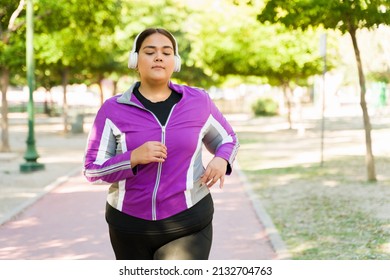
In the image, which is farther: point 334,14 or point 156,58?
point 334,14

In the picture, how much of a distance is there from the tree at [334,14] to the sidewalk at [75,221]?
303 cm

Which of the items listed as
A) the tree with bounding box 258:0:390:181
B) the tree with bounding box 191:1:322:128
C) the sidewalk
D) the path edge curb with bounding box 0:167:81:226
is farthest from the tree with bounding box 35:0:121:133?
the tree with bounding box 258:0:390:181

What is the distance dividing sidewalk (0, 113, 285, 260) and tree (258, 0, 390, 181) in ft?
9.94

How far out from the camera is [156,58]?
318 cm

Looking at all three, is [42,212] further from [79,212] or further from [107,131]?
[107,131]

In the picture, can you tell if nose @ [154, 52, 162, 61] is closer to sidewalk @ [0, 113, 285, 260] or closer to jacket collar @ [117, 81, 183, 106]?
jacket collar @ [117, 81, 183, 106]

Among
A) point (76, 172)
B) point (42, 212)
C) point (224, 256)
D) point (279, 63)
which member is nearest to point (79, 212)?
point (42, 212)

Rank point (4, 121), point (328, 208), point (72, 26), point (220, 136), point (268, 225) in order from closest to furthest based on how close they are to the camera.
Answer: point (220, 136) < point (268, 225) < point (328, 208) < point (4, 121) < point (72, 26)

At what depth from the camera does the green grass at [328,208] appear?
750 cm

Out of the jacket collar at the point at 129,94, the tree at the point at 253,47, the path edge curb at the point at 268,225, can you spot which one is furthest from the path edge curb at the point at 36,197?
the tree at the point at 253,47

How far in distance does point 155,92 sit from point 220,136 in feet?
1.20

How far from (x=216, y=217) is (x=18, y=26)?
11.0 m

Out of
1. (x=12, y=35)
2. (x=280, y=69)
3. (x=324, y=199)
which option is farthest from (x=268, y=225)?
(x=280, y=69)

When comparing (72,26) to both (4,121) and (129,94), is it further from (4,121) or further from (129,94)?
(129,94)
